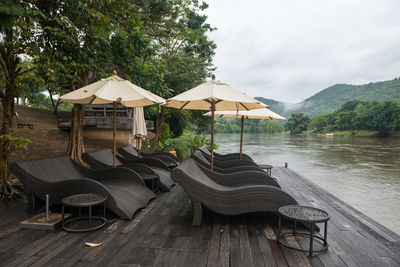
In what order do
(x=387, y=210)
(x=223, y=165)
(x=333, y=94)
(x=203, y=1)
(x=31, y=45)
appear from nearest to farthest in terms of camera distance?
(x=31, y=45), (x=223, y=165), (x=387, y=210), (x=203, y=1), (x=333, y=94)

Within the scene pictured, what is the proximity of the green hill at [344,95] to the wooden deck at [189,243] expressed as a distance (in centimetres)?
8833

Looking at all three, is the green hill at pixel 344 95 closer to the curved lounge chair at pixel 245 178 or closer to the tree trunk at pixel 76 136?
the tree trunk at pixel 76 136

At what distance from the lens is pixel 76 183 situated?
3646 mm

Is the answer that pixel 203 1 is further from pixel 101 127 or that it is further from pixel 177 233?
pixel 177 233

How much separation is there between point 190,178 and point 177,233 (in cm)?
69

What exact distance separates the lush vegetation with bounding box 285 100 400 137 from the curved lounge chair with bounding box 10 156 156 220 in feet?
208

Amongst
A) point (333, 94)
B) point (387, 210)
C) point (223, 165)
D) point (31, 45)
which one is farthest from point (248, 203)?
point (333, 94)

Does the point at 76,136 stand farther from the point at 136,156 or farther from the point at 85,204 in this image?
the point at 85,204

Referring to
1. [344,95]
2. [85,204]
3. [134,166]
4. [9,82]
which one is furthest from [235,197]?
[344,95]

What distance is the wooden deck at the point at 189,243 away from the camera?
2.66 meters

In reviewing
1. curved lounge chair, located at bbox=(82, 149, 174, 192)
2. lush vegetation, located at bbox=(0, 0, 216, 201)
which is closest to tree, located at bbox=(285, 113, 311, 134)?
lush vegetation, located at bbox=(0, 0, 216, 201)

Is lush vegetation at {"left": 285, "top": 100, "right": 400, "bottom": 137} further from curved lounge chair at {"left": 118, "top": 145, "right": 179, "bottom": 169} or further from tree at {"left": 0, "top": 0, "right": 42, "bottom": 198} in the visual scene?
tree at {"left": 0, "top": 0, "right": 42, "bottom": 198}

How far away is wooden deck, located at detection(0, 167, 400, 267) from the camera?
2658 millimetres

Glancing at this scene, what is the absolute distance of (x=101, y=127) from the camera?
1300 cm
